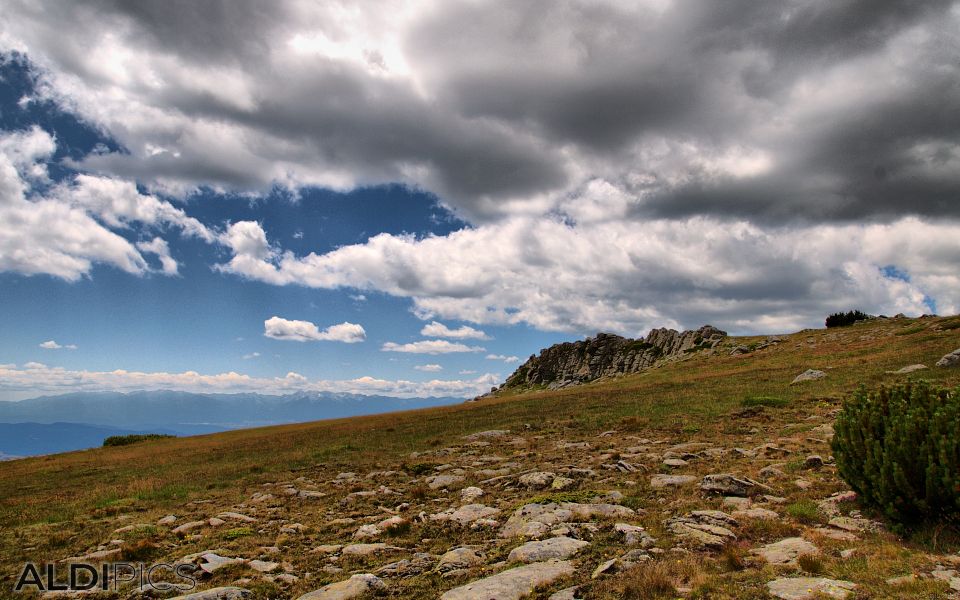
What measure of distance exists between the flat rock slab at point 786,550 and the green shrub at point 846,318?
261 ft

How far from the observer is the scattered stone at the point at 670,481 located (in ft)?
46.3

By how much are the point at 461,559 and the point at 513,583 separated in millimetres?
2022

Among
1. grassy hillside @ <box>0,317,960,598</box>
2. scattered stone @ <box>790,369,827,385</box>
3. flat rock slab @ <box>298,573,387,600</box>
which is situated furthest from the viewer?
scattered stone @ <box>790,369,827,385</box>

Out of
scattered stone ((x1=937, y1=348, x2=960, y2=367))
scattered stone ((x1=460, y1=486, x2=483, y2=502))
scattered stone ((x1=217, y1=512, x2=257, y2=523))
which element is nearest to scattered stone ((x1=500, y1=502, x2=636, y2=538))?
scattered stone ((x1=460, y1=486, x2=483, y2=502))

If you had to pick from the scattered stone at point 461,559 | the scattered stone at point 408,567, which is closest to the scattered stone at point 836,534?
the scattered stone at point 461,559

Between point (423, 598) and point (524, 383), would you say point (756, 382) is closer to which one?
point (423, 598)

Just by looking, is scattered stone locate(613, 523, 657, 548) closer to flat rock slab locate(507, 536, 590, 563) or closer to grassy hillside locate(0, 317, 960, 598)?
grassy hillside locate(0, 317, 960, 598)

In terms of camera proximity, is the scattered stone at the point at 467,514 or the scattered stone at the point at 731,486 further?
the scattered stone at the point at 467,514

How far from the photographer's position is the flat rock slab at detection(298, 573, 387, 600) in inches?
339

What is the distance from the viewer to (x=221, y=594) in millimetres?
8797

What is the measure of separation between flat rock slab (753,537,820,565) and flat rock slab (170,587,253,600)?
9.48 metres

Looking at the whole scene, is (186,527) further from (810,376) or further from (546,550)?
(810,376)

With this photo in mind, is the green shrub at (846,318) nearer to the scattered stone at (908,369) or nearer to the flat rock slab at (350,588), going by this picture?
the scattered stone at (908,369)

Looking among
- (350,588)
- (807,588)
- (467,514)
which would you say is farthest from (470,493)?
(807,588)
